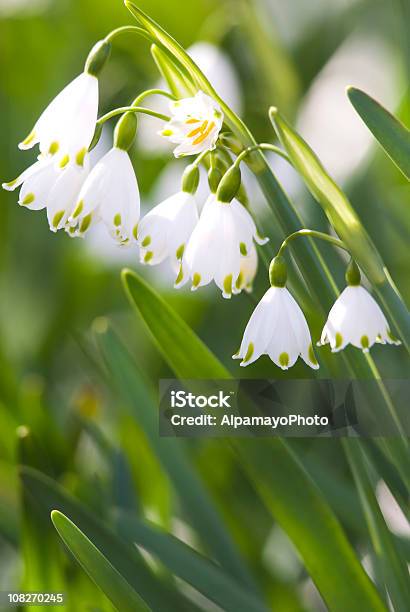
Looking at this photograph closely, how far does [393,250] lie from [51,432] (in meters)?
0.33

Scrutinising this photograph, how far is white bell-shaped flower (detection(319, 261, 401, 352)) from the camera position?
0.41 meters

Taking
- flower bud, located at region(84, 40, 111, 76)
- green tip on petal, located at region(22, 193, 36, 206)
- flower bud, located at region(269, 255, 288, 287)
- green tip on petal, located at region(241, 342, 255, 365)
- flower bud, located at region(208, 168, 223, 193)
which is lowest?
green tip on petal, located at region(241, 342, 255, 365)

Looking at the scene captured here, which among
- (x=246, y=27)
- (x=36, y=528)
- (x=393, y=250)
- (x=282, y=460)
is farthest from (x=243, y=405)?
(x=246, y=27)

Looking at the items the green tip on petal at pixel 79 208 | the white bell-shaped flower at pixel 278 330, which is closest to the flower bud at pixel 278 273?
the white bell-shaped flower at pixel 278 330

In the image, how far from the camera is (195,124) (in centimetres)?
40

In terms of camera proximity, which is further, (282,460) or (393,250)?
(393,250)

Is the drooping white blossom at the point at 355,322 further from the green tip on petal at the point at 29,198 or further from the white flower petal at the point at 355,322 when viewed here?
the green tip on petal at the point at 29,198

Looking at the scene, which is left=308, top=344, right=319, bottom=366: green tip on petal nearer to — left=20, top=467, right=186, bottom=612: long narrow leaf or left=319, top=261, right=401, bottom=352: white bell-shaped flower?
left=319, top=261, right=401, bottom=352: white bell-shaped flower

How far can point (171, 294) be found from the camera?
75cm

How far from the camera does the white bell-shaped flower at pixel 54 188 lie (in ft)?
1.33

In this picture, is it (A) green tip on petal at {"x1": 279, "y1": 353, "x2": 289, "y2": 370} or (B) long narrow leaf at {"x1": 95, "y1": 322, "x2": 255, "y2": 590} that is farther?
(B) long narrow leaf at {"x1": 95, "y1": 322, "x2": 255, "y2": 590}

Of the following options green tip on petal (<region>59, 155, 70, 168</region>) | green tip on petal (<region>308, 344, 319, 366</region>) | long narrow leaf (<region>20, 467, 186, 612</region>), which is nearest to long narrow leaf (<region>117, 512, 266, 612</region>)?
long narrow leaf (<region>20, 467, 186, 612</region>)

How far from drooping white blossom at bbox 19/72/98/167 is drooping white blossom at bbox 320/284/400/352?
0.15 meters

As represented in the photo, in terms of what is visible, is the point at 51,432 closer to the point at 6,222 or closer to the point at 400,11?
the point at 6,222
